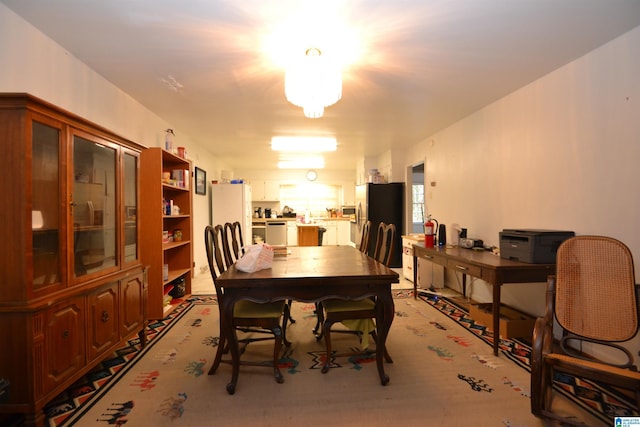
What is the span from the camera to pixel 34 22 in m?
1.81

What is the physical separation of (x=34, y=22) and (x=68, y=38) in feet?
0.59

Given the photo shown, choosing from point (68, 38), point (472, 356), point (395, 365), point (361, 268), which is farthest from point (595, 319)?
point (68, 38)

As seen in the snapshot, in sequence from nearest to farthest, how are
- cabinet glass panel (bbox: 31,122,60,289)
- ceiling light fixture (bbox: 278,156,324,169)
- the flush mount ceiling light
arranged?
cabinet glass panel (bbox: 31,122,60,289)
the flush mount ceiling light
ceiling light fixture (bbox: 278,156,324,169)

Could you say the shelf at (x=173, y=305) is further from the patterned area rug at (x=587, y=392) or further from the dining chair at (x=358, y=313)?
the patterned area rug at (x=587, y=392)

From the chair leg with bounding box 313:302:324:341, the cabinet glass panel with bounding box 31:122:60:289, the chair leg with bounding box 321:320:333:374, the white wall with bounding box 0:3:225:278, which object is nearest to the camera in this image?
the cabinet glass panel with bounding box 31:122:60:289

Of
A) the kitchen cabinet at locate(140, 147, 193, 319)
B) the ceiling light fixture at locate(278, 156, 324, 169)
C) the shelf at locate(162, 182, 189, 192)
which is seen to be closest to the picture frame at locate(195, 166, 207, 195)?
the kitchen cabinet at locate(140, 147, 193, 319)

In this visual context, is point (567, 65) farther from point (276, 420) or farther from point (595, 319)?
point (276, 420)

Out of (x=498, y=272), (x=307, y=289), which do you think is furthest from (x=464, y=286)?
(x=307, y=289)

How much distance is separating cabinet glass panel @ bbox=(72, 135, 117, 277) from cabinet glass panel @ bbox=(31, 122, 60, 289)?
13 cm

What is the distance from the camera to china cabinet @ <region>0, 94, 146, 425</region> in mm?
1404

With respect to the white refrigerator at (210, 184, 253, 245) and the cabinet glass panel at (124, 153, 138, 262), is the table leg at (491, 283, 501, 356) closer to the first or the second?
the cabinet glass panel at (124, 153, 138, 262)

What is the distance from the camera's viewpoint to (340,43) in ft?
6.62

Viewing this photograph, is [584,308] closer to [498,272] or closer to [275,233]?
[498,272]


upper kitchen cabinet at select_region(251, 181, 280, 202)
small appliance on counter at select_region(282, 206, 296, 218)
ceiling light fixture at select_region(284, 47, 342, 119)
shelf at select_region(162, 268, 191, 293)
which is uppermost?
ceiling light fixture at select_region(284, 47, 342, 119)
